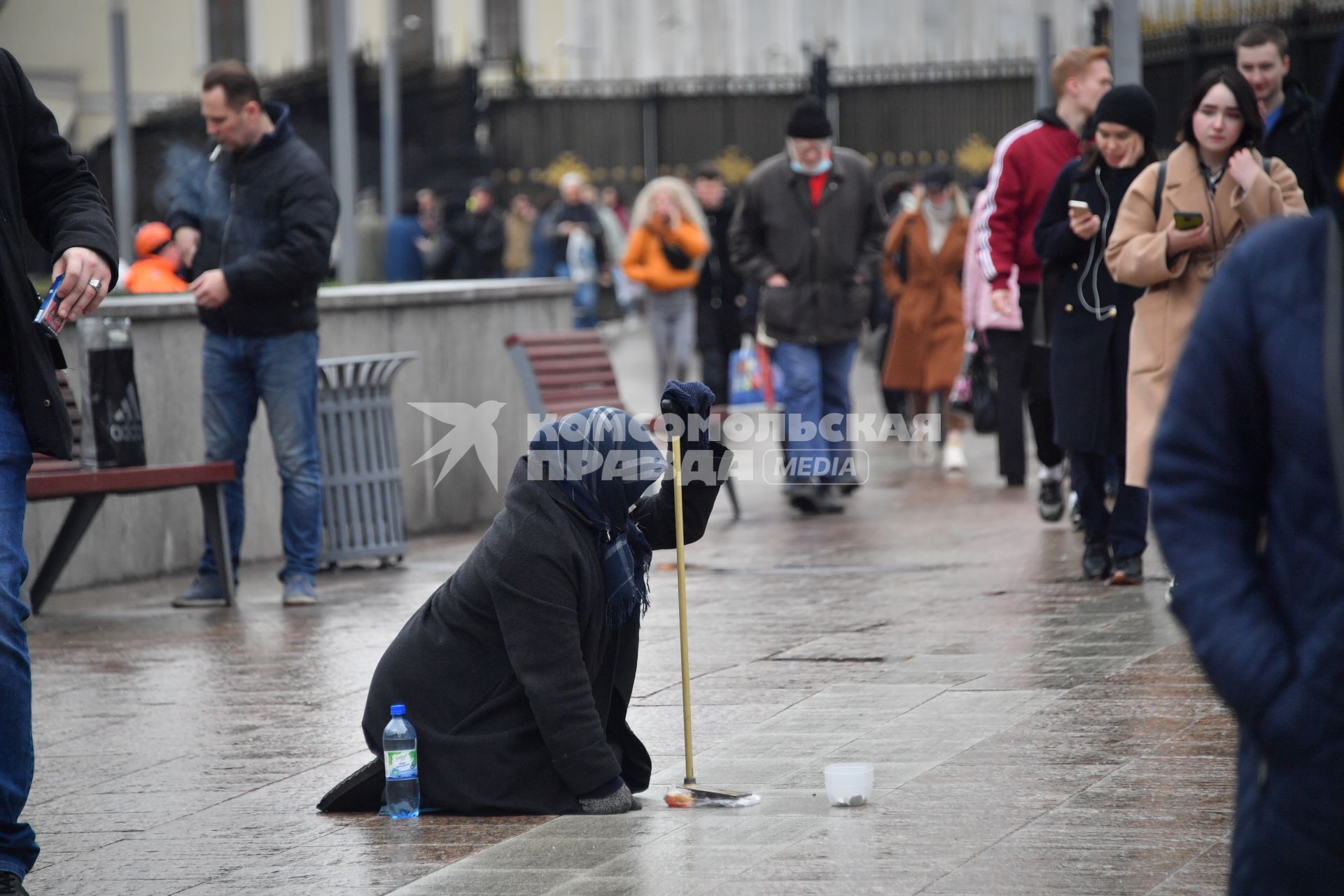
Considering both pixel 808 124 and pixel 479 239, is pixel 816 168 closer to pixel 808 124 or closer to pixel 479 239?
Answer: pixel 808 124

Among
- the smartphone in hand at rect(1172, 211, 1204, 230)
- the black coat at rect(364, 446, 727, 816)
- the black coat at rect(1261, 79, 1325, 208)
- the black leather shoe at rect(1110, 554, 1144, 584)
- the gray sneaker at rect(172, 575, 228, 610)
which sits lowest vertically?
the gray sneaker at rect(172, 575, 228, 610)

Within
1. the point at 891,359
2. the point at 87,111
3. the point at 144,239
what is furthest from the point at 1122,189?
the point at 87,111

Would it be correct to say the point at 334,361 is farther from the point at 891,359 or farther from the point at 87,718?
the point at 891,359

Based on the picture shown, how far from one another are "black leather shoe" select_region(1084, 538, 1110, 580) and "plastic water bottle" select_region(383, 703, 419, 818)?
420 cm

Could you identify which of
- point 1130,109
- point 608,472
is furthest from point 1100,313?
point 608,472

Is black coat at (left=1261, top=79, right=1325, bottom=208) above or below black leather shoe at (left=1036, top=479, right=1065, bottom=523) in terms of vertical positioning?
above

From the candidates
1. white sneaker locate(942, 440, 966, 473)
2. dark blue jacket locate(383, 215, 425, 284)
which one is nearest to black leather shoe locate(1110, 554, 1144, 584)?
white sneaker locate(942, 440, 966, 473)

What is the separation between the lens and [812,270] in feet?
37.9

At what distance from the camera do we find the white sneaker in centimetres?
1343

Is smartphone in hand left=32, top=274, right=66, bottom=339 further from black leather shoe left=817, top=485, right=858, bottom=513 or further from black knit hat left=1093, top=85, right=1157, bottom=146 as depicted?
black leather shoe left=817, top=485, right=858, bottom=513

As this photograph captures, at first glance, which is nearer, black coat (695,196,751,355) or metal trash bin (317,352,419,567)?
metal trash bin (317,352,419,567)

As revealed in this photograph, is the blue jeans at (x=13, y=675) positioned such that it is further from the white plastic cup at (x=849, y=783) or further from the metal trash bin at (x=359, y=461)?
the metal trash bin at (x=359, y=461)

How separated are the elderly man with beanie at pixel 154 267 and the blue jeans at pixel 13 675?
8.03m

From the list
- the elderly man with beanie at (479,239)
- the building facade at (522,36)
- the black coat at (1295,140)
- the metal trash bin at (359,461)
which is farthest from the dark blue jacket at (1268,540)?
the building facade at (522,36)
